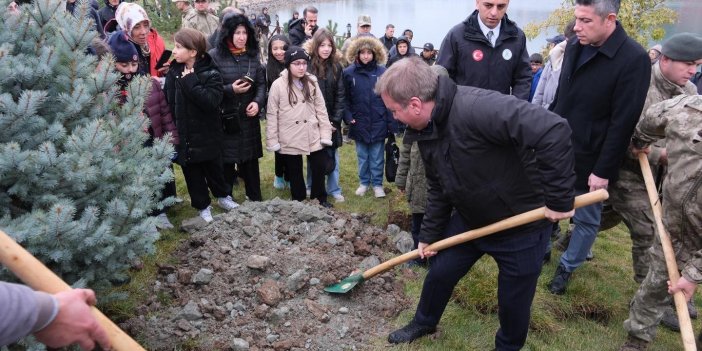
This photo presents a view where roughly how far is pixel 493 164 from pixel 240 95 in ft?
11.3

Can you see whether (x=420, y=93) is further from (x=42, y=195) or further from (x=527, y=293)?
(x=42, y=195)

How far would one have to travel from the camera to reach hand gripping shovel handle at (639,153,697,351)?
9.51ft

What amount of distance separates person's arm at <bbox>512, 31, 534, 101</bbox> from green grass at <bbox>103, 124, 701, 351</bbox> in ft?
5.03

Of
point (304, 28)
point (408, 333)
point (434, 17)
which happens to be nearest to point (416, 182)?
point (408, 333)

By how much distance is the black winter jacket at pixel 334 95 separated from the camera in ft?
19.8

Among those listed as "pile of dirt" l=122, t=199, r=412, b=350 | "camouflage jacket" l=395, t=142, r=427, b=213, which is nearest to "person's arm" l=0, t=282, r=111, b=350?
"pile of dirt" l=122, t=199, r=412, b=350

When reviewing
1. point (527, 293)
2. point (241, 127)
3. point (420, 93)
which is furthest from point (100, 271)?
point (241, 127)

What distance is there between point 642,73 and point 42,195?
3686 millimetres

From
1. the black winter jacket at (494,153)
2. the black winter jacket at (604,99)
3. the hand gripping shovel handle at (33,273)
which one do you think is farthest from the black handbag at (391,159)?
the hand gripping shovel handle at (33,273)

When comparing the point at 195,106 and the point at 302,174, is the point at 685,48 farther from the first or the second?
the point at 195,106

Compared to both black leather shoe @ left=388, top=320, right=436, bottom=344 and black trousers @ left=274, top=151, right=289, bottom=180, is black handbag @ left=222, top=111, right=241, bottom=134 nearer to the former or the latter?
black trousers @ left=274, top=151, right=289, bottom=180

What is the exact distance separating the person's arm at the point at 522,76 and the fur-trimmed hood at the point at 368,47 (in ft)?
6.28

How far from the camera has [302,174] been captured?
19.5ft

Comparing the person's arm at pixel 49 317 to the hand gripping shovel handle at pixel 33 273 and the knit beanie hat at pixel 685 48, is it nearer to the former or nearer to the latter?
the hand gripping shovel handle at pixel 33 273
